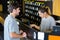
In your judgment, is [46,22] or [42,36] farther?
[46,22]

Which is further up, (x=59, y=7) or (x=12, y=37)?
(x=59, y=7)

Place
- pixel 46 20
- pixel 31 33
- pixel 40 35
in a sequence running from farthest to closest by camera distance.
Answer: pixel 46 20
pixel 31 33
pixel 40 35

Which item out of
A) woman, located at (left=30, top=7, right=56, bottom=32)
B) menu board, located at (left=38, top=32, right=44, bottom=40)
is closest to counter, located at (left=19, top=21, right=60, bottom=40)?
menu board, located at (left=38, top=32, right=44, bottom=40)

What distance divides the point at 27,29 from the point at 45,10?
0.70 meters

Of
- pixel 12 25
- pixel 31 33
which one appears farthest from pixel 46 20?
pixel 12 25

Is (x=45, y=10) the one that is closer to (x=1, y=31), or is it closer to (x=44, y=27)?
(x=44, y=27)

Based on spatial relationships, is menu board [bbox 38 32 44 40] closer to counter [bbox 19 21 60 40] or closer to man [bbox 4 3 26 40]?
counter [bbox 19 21 60 40]

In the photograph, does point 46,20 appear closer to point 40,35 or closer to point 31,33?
point 31,33

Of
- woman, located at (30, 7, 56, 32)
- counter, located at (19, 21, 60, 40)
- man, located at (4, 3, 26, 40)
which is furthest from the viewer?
woman, located at (30, 7, 56, 32)

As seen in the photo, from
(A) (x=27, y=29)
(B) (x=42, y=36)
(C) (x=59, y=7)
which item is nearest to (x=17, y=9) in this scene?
(A) (x=27, y=29)

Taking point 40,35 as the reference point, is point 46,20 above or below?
above

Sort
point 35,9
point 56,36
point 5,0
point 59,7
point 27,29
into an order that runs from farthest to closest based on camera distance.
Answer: point 5,0 → point 35,9 → point 59,7 → point 27,29 → point 56,36

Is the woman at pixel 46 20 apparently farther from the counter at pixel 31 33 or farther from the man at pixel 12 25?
the man at pixel 12 25

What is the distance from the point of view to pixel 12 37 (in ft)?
10.1
